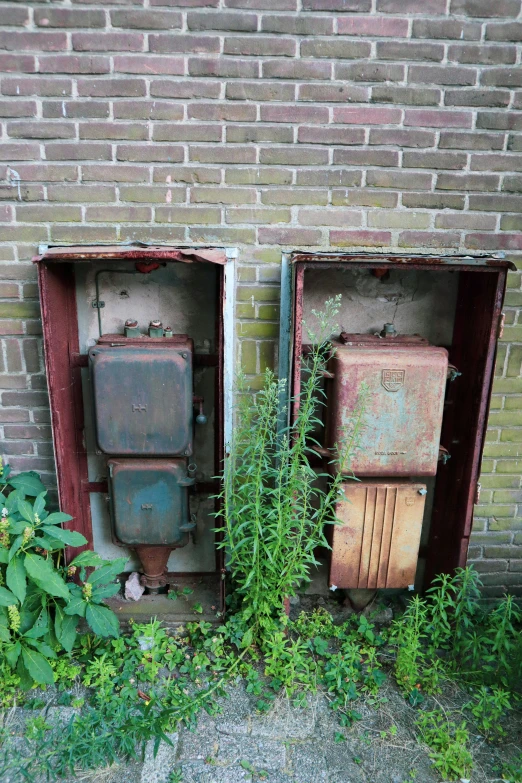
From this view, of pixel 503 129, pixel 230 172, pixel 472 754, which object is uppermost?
pixel 503 129

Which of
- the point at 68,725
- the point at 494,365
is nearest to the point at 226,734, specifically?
the point at 68,725

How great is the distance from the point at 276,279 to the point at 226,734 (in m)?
2.10

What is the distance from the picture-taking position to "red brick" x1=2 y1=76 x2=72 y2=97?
8.41 feet

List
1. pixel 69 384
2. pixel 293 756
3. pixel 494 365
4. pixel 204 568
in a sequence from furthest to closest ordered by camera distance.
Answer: pixel 204 568
pixel 69 384
pixel 494 365
pixel 293 756

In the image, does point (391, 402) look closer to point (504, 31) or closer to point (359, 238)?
point (359, 238)

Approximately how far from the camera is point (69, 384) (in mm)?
2889

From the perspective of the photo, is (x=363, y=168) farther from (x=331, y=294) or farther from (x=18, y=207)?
(x=18, y=207)

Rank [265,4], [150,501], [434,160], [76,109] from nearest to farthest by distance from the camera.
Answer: [265,4], [76,109], [434,160], [150,501]

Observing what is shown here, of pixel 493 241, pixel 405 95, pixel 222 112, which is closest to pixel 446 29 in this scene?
pixel 405 95

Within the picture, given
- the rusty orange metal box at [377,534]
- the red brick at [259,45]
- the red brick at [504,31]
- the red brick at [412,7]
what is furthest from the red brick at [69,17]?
the rusty orange metal box at [377,534]

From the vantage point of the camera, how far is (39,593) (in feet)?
8.57

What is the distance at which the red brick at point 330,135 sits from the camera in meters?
2.63

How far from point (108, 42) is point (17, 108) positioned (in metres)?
0.53

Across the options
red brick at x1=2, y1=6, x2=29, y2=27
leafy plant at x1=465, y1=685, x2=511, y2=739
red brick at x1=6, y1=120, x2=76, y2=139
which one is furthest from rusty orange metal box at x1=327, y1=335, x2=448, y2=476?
red brick at x1=2, y1=6, x2=29, y2=27
